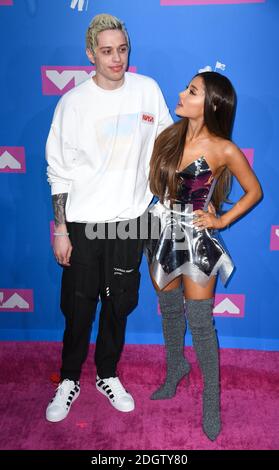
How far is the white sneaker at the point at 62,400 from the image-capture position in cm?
210

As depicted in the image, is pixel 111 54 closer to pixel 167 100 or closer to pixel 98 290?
pixel 167 100

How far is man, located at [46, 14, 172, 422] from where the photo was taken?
72.4 inches

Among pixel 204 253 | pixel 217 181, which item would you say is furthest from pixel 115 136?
pixel 204 253

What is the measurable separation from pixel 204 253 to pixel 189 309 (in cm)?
23

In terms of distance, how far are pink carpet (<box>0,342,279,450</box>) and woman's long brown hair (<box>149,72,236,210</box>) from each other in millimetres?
910

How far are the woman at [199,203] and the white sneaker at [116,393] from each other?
0.35 m

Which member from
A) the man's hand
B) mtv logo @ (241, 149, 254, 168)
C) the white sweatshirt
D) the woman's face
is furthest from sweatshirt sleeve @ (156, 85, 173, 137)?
the man's hand

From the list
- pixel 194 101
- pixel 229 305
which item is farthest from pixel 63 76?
pixel 229 305

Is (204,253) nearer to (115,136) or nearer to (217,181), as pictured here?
(217,181)

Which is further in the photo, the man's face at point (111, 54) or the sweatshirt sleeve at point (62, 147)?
the sweatshirt sleeve at point (62, 147)

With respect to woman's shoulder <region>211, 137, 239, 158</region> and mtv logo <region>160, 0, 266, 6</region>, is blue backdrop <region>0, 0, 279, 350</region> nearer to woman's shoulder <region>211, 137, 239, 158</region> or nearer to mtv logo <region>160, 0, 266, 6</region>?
mtv logo <region>160, 0, 266, 6</region>

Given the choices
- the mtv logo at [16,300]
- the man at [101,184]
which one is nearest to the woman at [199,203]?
the man at [101,184]

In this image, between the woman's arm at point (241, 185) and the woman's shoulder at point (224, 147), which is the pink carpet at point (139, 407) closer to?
the woman's arm at point (241, 185)

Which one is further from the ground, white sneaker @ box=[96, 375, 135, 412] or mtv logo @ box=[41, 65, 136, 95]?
mtv logo @ box=[41, 65, 136, 95]
